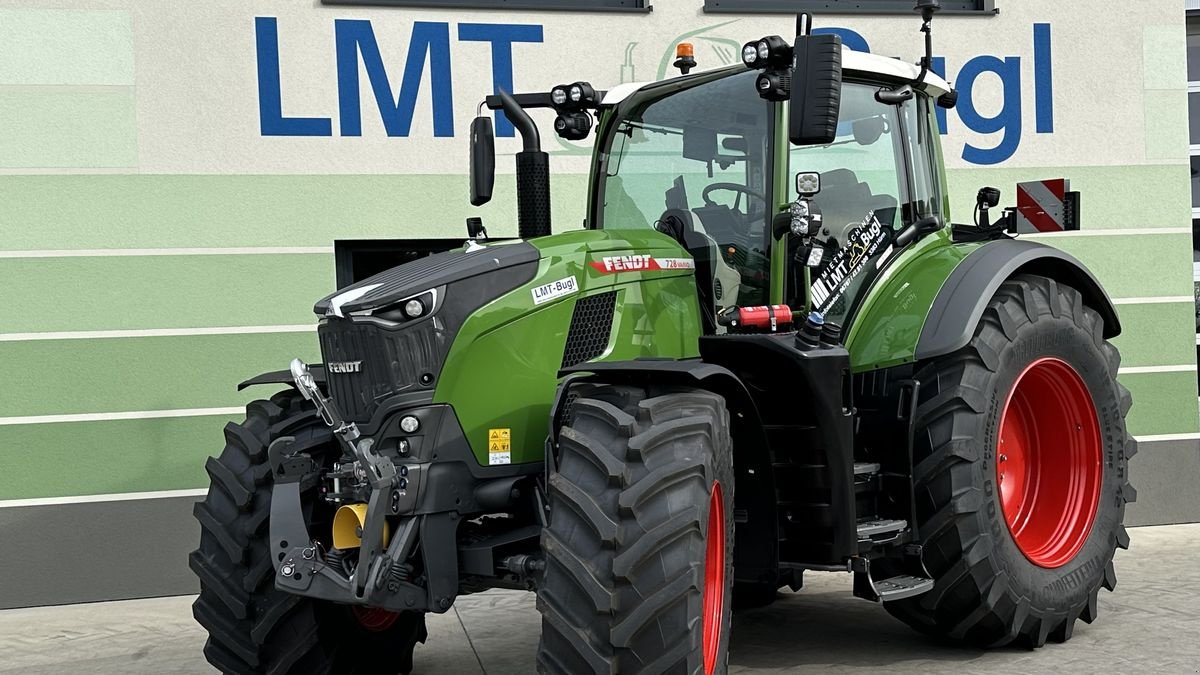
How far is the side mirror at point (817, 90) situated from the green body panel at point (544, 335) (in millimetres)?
A: 871

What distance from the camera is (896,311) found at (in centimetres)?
555

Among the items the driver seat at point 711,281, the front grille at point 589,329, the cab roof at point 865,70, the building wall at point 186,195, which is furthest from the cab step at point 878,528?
the building wall at point 186,195

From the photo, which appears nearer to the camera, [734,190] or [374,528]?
[374,528]

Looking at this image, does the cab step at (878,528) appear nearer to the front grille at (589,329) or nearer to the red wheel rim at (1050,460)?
the red wheel rim at (1050,460)

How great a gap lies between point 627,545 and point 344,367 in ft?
4.33

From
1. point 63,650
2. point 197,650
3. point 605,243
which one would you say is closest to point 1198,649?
point 605,243

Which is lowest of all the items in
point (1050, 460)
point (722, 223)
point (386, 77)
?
point (1050, 460)

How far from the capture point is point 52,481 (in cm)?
756

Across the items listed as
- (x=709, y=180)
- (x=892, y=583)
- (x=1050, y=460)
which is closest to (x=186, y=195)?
(x=709, y=180)

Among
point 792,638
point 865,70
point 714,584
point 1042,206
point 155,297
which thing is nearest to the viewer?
point 714,584

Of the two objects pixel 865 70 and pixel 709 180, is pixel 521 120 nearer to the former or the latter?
pixel 709 180

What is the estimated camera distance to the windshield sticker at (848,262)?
5.42m

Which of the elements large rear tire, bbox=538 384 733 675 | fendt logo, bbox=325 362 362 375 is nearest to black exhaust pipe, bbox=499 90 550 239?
fendt logo, bbox=325 362 362 375

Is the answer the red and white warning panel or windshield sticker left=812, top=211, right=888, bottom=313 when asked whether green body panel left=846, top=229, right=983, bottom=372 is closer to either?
windshield sticker left=812, top=211, right=888, bottom=313
